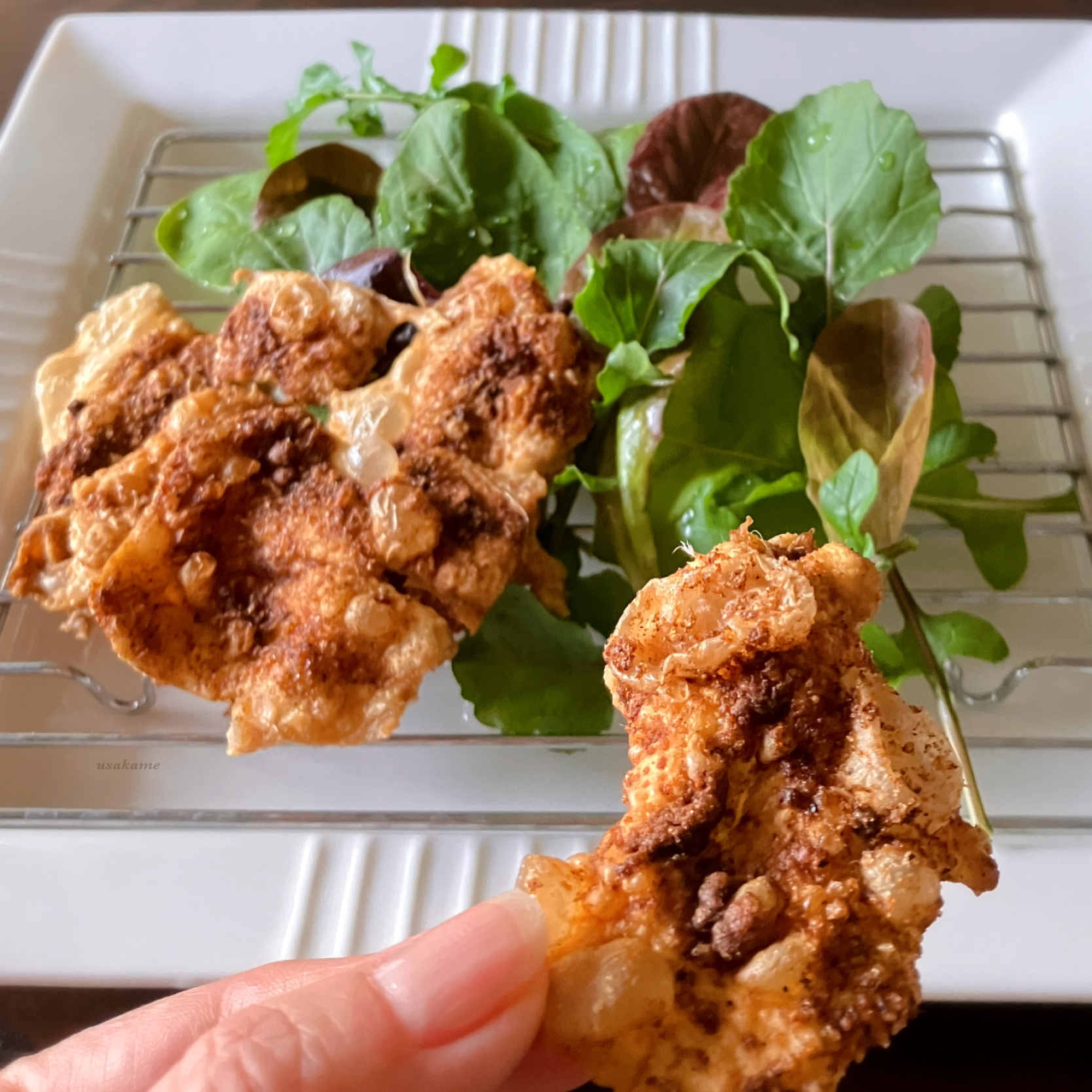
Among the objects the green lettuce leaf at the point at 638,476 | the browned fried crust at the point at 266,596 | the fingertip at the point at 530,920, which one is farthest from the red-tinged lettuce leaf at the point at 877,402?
the fingertip at the point at 530,920

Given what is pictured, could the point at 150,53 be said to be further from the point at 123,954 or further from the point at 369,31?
the point at 123,954

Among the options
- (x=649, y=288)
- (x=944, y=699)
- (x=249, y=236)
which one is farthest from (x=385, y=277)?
(x=944, y=699)

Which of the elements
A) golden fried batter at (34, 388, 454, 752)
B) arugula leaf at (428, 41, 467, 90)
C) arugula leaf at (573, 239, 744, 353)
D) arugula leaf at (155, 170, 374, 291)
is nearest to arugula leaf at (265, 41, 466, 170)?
arugula leaf at (428, 41, 467, 90)

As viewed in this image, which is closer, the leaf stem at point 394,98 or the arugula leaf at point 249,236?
the arugula leaf at point 249,236

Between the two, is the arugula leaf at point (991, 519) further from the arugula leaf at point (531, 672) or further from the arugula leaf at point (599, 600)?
the arugula leaf at point (531, 672)

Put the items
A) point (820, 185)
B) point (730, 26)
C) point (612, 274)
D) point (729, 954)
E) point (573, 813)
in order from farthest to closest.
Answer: point (730, 26)
point (820, 185)
point (612, 274)
point (573, 813)
point (729, 954)

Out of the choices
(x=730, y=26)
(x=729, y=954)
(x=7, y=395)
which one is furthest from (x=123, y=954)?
(x=730, y=26)

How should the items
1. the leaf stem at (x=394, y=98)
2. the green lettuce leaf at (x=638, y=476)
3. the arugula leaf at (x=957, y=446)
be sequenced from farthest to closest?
the leaf stem at (x=394, y=98), the arugula leaf at (x=957, y=446), the green lettuce leaf at (x=638, y=476)
